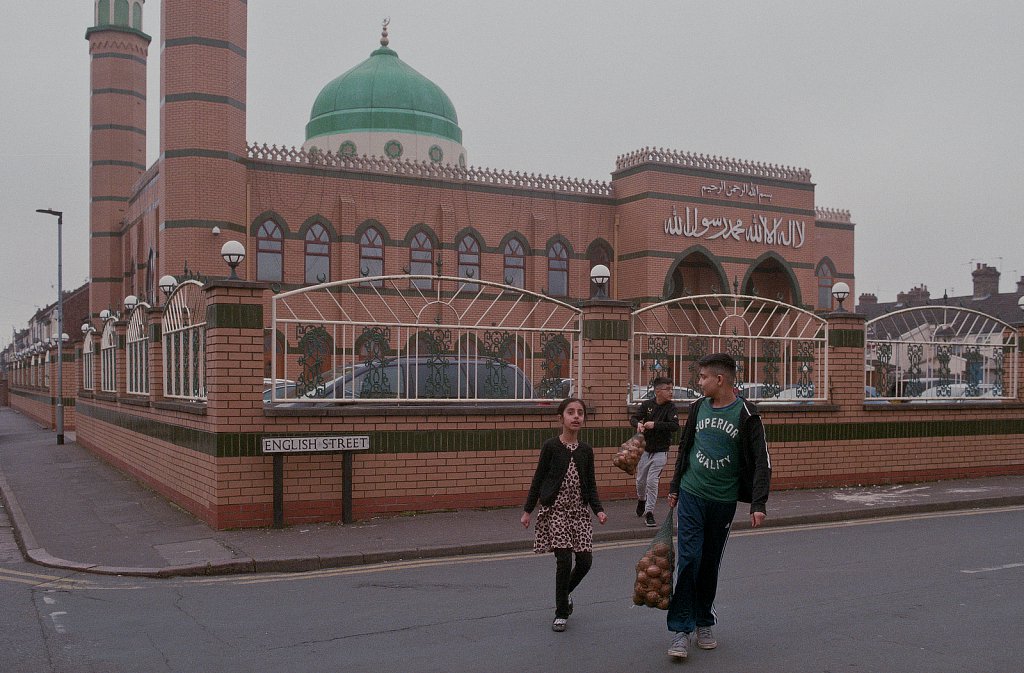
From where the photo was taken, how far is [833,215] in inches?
1501

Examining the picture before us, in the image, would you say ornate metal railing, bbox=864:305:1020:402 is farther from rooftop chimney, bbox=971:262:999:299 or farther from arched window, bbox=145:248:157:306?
rooftop chimney, bbox=971:262:999:299

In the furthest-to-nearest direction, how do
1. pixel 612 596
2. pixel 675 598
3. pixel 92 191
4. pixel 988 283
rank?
pixel 988 283 → pixel 92 191 → pixel 612 596 → pixel 675 598

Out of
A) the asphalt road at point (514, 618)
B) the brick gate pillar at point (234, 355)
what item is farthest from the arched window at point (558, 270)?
the asphalt road at point (514, 618)

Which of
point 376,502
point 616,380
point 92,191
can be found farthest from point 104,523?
point 92,191

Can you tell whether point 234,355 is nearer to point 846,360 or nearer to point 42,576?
point 42,576

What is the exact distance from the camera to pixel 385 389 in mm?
10555

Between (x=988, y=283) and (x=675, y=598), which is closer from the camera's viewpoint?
(x=675, y=598)

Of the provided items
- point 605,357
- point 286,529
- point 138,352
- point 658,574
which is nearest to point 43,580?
point 286,529

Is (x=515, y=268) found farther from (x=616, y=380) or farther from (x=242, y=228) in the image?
(x=616, y=380)

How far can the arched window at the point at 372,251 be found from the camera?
28267 mm

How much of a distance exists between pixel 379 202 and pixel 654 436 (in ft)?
64.2

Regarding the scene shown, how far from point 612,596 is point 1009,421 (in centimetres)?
1043

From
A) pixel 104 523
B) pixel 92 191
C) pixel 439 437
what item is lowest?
pixel 104 523

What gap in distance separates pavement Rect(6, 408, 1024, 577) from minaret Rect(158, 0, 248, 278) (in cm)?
1241
